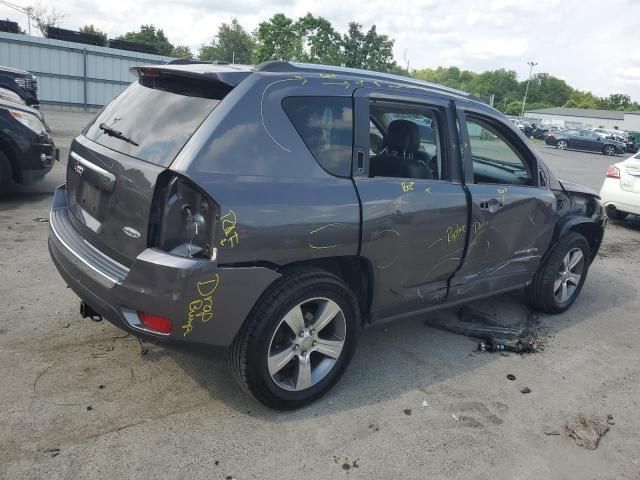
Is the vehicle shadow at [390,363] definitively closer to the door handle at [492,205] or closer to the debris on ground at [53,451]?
the debris on ground at [53,451]

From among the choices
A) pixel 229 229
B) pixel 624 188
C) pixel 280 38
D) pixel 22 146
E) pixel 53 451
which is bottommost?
pixel 53 451

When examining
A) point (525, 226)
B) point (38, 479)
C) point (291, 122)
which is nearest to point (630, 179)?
point (525, 226)

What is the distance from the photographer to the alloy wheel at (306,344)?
299 centimetres

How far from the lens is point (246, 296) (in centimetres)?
272

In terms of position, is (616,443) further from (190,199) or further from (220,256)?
(190,199)

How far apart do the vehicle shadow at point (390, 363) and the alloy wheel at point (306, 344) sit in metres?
0.20

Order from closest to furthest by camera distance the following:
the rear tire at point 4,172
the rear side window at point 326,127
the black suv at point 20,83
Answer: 1. the rear side window at point 326,127
2. the rear tire at point 4,172
3. the black suv at point 20,83

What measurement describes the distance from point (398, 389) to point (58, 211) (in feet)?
8.11

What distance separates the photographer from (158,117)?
2963 millimetres

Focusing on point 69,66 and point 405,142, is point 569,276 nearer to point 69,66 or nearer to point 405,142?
point 405,142

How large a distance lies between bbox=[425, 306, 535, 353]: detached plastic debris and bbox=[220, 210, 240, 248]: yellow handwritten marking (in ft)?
7.70

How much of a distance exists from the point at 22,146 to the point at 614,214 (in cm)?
942

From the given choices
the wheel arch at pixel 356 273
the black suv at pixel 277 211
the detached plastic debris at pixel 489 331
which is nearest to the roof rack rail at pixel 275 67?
the black suv at pixel 277 211

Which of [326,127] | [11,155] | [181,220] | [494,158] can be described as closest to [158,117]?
[181,220]
